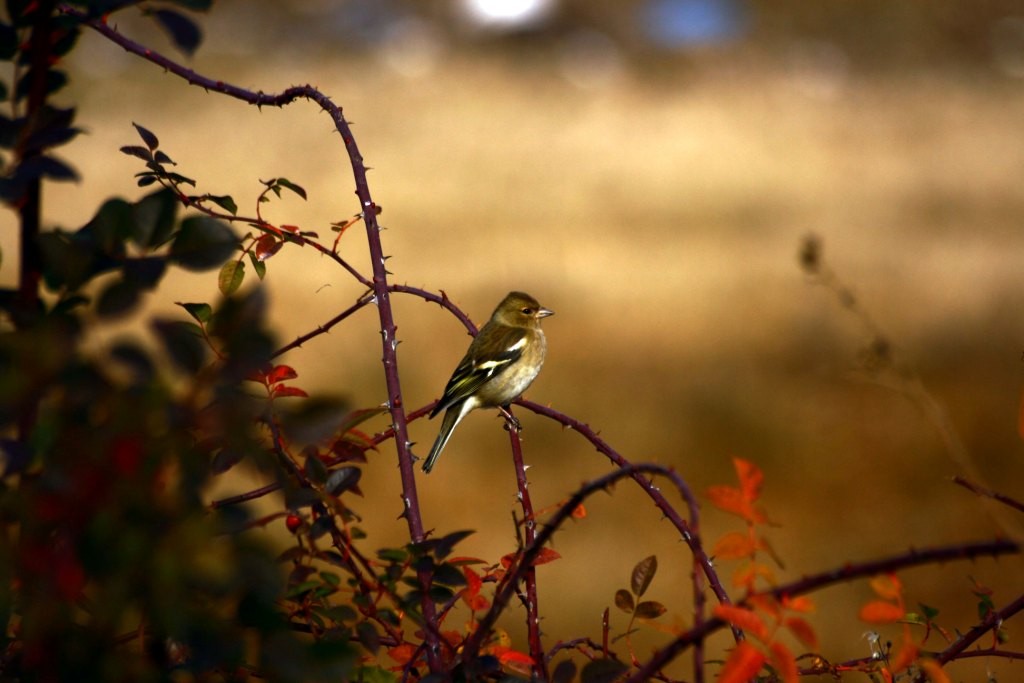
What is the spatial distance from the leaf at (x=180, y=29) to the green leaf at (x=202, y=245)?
7.4 inches

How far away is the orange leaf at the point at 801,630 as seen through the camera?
1.10 meters

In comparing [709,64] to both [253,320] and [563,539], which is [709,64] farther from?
[253,320]

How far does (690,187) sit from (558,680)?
13.4 metres

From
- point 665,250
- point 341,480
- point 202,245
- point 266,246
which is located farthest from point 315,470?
point 665,250

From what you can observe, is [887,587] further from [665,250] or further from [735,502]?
[665,250]

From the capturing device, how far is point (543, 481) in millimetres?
Result: 8711

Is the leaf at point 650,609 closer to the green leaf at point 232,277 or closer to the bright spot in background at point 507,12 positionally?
the green leaf at point 232,277

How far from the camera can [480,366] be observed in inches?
187

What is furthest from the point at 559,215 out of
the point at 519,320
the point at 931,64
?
the point at 931,64

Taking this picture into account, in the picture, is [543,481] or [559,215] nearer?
[543,481]

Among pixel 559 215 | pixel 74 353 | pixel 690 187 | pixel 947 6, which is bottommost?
pixel 74 353

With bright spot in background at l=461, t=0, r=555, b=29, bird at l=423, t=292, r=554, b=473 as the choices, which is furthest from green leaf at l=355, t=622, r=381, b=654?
bright spot in background at l=461, t=0, r=555, b=29

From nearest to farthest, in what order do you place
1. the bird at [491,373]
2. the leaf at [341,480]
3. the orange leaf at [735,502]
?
the orange leaf at [735,502] → the leaf at [341,480] → the bird at [491,373]

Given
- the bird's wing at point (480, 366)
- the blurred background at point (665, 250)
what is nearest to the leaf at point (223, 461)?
the blurred background at point (665, 250)
